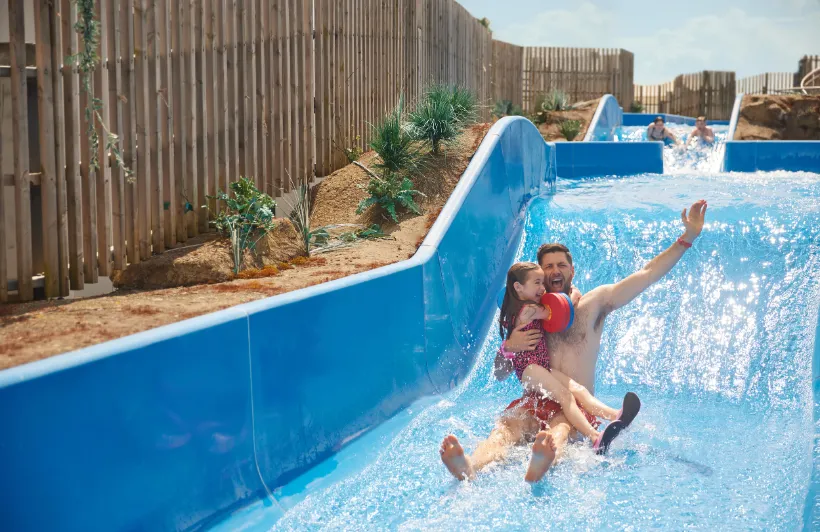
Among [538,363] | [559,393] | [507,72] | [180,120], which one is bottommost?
[559,393]

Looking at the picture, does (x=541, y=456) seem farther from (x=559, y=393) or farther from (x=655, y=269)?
(x=655, y=269)

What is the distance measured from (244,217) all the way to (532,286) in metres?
2.70

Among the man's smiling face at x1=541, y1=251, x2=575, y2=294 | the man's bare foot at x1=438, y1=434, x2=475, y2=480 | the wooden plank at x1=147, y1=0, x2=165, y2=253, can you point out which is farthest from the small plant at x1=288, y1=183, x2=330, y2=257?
the man's bare foot at x1=438, y1=434, x2=475, y2=480

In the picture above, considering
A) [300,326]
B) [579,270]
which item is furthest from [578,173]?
[300,326]

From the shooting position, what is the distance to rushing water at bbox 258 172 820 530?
3.83m

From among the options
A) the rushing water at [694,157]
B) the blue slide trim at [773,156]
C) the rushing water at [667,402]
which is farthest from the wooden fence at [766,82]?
the rushing water at [667,402]

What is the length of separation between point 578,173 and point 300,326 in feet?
26.4

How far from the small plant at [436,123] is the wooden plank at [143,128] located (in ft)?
10.5

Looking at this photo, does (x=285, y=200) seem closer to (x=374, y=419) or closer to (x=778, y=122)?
(x=374, y=419)

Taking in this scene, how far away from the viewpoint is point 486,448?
4285 millimetres

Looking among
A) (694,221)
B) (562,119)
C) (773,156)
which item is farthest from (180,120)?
(562,119)

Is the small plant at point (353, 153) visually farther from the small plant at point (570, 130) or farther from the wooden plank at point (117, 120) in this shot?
the small plant at point (570, 130)

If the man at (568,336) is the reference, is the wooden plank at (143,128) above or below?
above

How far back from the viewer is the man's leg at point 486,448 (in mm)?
3938
